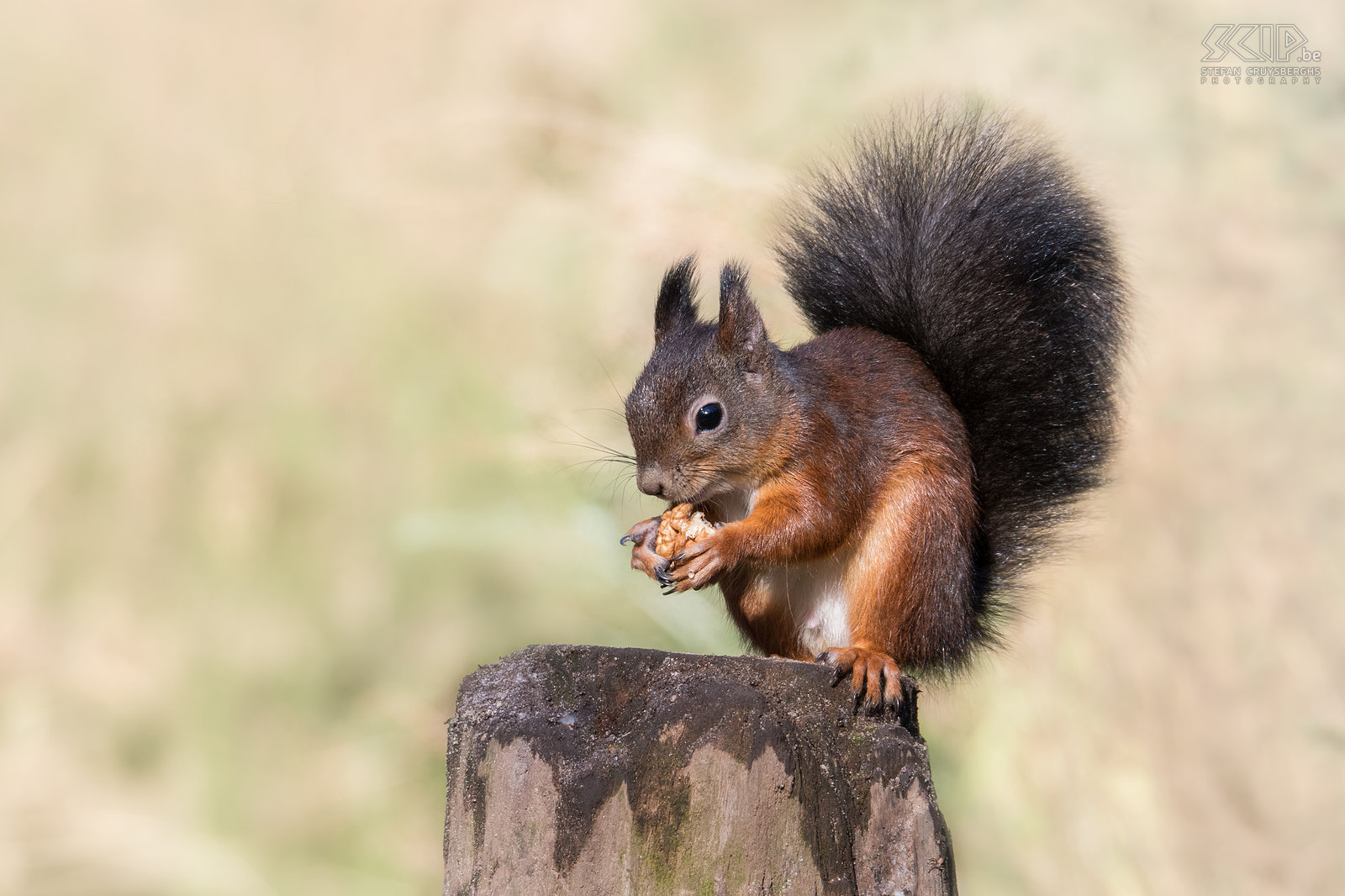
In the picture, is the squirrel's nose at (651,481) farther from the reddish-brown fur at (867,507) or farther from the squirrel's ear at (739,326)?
the squirrel's ear at (739,326)

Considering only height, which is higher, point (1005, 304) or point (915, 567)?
point (1005, 304)

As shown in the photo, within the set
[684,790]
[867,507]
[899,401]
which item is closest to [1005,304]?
[899,401]

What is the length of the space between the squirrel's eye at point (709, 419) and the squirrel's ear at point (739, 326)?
11 cm

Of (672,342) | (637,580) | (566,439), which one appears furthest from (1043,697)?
(672,342)

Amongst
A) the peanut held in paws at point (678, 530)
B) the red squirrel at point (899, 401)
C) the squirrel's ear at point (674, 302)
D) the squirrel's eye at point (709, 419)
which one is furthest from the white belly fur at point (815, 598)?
the squirrel's ear at point (674, 302)

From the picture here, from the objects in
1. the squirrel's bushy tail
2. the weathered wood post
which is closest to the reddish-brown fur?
the squirrel's bushy tail

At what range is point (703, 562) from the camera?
1.82m

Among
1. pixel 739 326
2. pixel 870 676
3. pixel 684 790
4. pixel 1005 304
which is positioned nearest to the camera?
pixel 684 790

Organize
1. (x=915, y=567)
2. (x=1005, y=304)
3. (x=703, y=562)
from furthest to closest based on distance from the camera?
(x=1005, y=304)
(x=915, y=567)
(x=703, y=562)

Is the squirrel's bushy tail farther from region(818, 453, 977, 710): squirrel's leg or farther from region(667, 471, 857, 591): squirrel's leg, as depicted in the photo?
region(667, 471, 857, 591): squirrel's leg

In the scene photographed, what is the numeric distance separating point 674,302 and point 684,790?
112 cm

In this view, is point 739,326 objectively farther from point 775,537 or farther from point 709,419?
point 775,537

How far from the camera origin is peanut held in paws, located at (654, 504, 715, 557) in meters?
1.95

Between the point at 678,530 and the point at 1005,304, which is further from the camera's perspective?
the point at 1005,304
